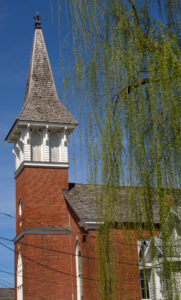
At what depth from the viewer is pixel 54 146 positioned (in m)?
28.6

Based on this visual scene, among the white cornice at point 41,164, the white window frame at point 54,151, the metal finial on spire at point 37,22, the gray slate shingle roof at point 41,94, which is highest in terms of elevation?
the metal finial on spire at point 37,22

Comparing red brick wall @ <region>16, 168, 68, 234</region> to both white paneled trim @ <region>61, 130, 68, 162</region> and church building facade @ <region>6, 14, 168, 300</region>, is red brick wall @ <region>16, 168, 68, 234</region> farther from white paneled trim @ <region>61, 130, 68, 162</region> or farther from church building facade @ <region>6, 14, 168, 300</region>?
white paneled trim @ <region>61, 130, 68, 162</region>

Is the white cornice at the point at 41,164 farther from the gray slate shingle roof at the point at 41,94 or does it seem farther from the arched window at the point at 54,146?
the gray slate shingle roof at the point at 41,94

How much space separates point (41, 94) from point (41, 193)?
674 centimetres

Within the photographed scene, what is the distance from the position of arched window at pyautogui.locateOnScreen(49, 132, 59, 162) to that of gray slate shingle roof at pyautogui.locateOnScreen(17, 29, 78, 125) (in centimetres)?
103

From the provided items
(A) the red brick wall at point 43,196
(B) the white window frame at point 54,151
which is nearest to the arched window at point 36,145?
(B) the white window frame at point 54,151

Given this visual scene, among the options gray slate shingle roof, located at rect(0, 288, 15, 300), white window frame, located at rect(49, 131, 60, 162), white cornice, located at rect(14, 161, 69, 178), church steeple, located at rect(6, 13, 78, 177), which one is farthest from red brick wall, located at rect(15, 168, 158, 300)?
gray slate shingle roof, located at rect(0, 288, 15, 300)

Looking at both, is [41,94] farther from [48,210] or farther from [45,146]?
[48,210]

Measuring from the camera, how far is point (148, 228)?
22.0ft

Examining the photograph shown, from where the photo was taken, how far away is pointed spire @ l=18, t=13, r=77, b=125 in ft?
93.3

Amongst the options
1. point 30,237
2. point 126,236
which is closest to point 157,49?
point 126,236

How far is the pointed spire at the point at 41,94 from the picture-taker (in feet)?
93.3

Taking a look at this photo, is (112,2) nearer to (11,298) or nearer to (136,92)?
(136,92)

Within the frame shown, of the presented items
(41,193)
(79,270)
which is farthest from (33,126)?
(79,270)
